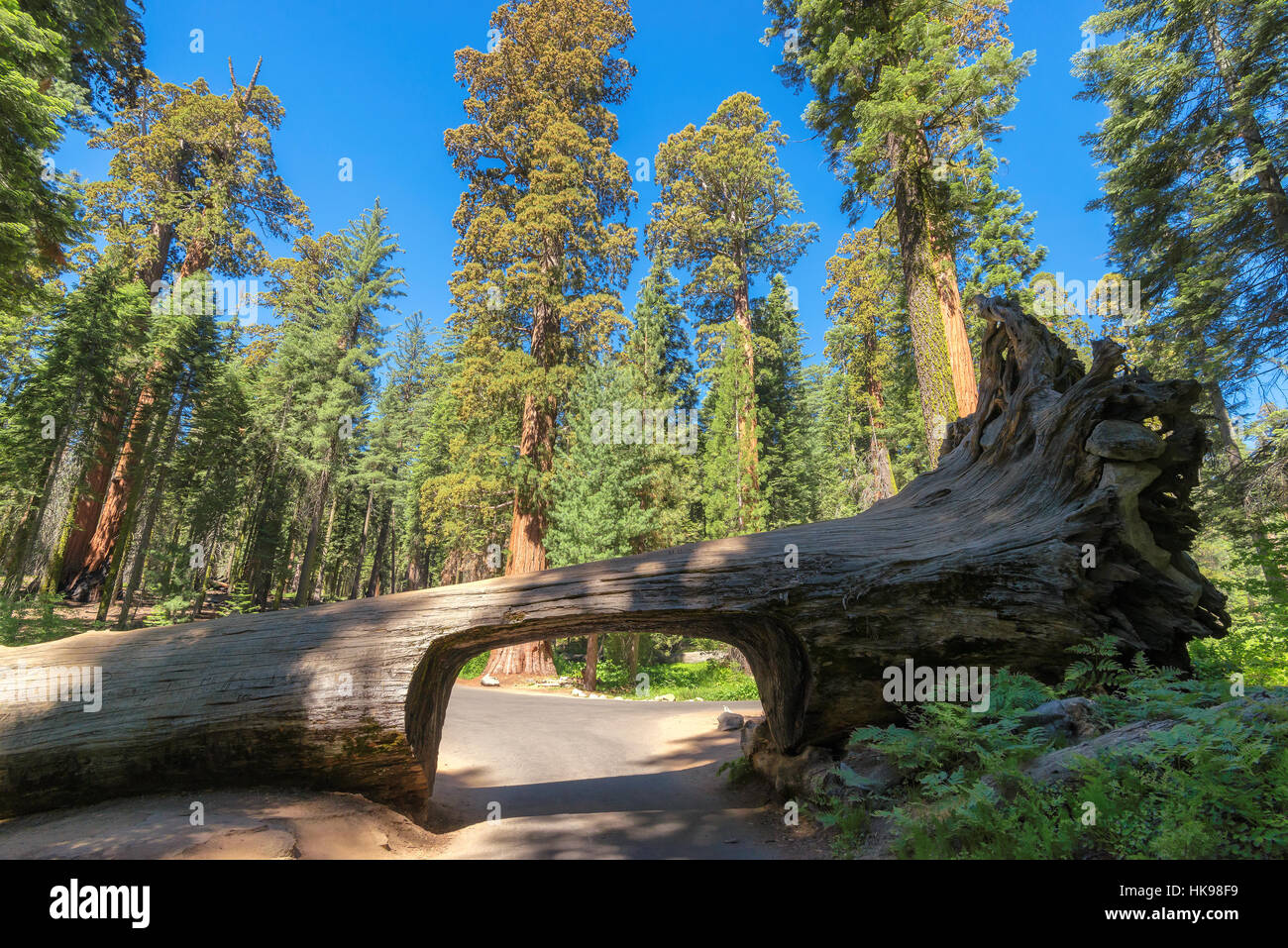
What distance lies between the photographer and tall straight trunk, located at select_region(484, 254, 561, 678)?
17.4 meters

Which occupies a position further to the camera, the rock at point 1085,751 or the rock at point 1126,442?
the rock at point 1126,442

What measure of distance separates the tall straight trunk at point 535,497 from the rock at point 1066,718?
14.3 metres

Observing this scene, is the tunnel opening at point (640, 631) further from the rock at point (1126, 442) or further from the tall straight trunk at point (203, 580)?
the tall straight trunk at point (203, 580)

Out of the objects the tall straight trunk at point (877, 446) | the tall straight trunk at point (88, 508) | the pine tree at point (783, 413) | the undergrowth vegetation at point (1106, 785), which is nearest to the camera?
the undergrowth vegetation at point (1106, 785)

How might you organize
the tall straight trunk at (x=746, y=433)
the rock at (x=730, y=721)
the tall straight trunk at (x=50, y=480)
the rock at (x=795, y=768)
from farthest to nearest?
the tall straight trunk at (x=746, y=433), the tall straight trunk at (x=50, y=480), the rock at (x=730, y=721), the rock at (x=795, y=768)

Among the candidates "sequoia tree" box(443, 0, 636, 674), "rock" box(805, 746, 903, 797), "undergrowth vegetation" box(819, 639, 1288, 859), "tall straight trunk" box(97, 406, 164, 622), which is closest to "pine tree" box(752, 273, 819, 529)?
"sequoia tree" box(443, 0, 636, 674)

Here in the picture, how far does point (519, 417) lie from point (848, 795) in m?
15.8

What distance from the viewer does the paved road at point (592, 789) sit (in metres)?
5.09

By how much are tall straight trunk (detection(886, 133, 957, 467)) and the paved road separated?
6639 mm

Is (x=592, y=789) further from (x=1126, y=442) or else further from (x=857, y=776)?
(x=1126, y=442)

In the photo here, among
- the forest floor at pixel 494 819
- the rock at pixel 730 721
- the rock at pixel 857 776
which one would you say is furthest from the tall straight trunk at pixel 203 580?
the rock at pixel 857 776
